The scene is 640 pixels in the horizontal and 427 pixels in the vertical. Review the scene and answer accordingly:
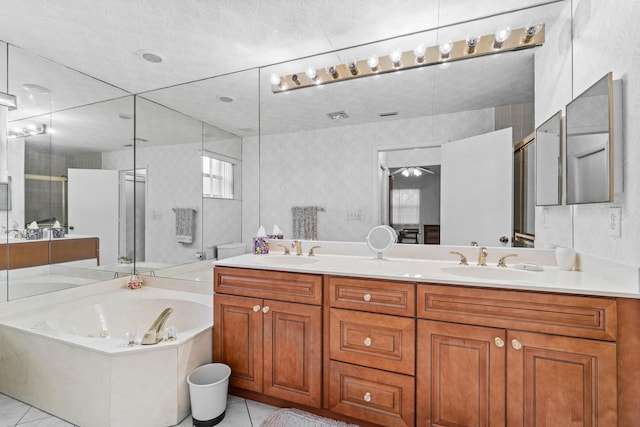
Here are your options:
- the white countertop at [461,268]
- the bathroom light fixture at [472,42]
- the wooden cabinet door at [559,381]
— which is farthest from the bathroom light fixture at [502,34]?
the wooden cabinet door at [559,381]

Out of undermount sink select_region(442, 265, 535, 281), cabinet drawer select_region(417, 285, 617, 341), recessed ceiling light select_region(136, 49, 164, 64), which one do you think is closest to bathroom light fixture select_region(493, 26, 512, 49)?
undermount sink select_region(442, 265, 535, 281)

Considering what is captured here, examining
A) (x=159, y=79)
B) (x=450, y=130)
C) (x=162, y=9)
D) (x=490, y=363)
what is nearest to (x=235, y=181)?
(x=159, y=79)

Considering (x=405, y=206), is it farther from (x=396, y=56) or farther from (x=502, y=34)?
(x=502, y=34)

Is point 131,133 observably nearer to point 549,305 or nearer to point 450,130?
point 450,130

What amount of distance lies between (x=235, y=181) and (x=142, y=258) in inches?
46.5

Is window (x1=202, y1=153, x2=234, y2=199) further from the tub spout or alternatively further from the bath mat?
the bath mat

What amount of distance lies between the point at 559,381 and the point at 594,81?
139cm

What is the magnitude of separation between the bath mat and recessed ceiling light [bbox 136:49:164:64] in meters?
2.57

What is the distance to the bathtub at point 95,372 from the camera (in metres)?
1.53

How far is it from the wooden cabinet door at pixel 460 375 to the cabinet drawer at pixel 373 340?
0.06 m

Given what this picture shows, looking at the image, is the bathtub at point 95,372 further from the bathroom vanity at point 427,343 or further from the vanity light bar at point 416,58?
the vanity light bar at point 416,58

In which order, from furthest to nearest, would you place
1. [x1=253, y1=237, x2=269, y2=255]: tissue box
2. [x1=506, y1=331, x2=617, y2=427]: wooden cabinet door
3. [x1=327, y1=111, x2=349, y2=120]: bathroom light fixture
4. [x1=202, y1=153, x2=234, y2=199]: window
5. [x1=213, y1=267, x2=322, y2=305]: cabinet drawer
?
[x1=202, y1=153, x2=234, y2=199]: window
[x1=253, y1=237, x2=269, y2=255]: tissue box
[x1=327, y1=111, x2=349, y2=120]: bathroom light fixture
[x1=213, y1=267, x2=322, y2=305]: cabinet drawer
[x1=506, y1=331, x2=617, y2=427]: wooden cabinet door

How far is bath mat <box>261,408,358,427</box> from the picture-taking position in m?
1.56

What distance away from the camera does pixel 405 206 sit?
1.93 metres
